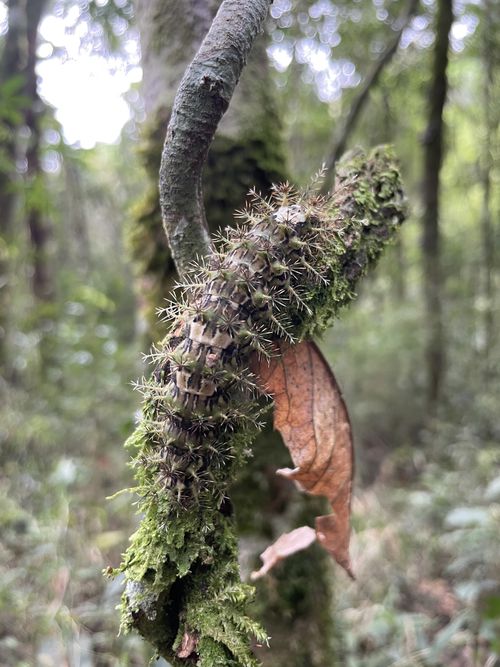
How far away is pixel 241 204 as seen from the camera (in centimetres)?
153

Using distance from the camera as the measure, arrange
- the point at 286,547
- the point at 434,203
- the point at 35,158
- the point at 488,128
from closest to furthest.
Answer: the point at 286,547 → the point at 434,203 → the point at 488,128 → the point at 35,158

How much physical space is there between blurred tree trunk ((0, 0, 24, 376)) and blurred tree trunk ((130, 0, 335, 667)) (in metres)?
→ 2.76

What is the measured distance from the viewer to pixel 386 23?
3688mm

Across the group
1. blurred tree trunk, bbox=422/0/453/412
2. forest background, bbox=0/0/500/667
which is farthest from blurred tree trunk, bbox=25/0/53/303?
blurred tree trunk, bbox=422/0/453/412

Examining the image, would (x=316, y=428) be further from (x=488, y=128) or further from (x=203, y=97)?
(x=488, y=128)

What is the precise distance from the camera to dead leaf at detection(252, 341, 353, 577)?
975mm

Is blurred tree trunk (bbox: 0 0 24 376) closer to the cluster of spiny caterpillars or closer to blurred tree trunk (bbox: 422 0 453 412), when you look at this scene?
blurred tree trunk (bbox: 422 0 453 412)

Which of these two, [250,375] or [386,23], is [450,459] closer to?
[386,23]

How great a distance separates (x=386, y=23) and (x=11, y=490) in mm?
4061

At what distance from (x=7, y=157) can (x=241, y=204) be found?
348 centimetres

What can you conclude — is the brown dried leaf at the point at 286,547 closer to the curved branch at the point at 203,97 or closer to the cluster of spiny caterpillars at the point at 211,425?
the cluster of spiny caterpillars at the point at 211,425

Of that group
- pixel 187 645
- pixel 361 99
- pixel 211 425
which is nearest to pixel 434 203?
pixel 361 99

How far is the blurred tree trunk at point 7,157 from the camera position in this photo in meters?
4.12

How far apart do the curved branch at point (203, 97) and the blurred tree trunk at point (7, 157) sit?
3.45m
